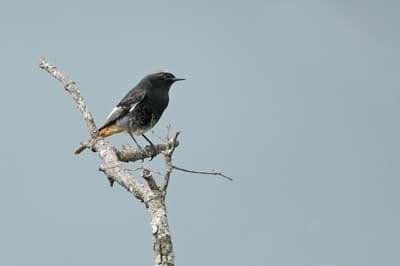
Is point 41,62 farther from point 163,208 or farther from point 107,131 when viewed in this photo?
point 163,208

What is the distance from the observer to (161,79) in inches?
448

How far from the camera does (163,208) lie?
5688 millimetres

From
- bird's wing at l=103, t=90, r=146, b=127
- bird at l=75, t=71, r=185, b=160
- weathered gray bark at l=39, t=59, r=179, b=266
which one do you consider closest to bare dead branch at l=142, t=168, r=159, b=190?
weathered gray bark at l=39, t=59, r=179, b=266

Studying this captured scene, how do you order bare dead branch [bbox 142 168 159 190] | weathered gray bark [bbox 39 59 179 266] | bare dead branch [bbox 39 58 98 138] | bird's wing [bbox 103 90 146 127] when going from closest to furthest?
weathered gray bark [bbox 39 59 179 266]
bare dead branch [bbox 142 168 159 190]
bare dead branch [bbox 39 58 98 138]
bird's wing [bbox 103 90 146 127]

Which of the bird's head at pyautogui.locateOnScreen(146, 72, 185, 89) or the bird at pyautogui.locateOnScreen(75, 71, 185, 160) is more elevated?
the bird's head at pyautogui.locateOnScreen(146, 72, 185, 89)

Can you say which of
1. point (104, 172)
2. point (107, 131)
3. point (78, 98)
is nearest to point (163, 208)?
point (104, 172)

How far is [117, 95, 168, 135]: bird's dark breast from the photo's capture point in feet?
36.0

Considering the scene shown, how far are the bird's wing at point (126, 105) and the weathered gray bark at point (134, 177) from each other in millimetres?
2299

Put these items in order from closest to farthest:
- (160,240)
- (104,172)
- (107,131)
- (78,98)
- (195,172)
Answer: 1. (160,240)
2. (195,172)
3. (104,172)
4. (78,98)
5. (107,131)

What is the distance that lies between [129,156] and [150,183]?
238 centimetres

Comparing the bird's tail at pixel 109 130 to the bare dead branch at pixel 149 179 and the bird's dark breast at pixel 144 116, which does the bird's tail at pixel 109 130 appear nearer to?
the bird's dark breast at pixel 144 116

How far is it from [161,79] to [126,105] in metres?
0.68

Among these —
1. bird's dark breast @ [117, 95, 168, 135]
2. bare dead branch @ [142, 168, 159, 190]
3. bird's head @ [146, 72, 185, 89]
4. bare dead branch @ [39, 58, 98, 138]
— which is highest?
bird's head @ [146, 72, 185, 89]

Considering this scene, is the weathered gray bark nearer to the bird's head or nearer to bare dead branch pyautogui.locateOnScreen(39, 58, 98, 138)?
bare dead branch pyautogui.locateOnScreen(39, 58, 98, 138)
